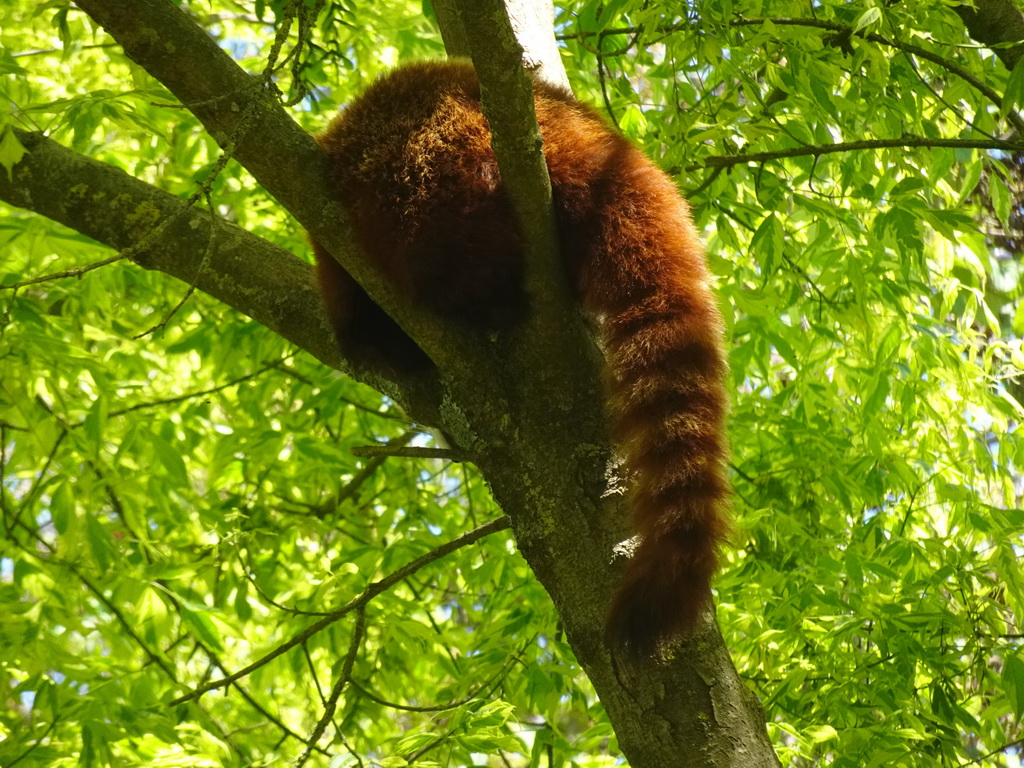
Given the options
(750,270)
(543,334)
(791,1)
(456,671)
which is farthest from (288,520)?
(791,1)

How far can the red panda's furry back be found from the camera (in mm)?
1470

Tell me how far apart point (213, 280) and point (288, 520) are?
172 centimetres

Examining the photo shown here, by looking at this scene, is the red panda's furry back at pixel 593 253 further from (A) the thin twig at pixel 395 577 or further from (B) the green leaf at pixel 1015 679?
(B) the green leaf at pixel 1015 679

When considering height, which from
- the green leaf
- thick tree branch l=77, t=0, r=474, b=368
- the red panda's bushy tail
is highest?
thick tree branch l=77, t=0, r=474, b=368

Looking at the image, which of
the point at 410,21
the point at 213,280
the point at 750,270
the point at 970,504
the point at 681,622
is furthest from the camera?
the point at 410,21

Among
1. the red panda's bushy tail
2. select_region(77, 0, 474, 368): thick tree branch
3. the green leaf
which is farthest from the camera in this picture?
the green leaf

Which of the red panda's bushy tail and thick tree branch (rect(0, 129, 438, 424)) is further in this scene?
thick tree branch (rect(0, 129, 438, 424))

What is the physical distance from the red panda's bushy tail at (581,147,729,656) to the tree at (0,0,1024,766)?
9 centimetres

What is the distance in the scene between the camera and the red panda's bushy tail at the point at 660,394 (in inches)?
54.5

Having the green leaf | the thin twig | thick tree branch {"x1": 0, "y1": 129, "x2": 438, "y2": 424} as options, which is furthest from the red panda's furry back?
the green leaf

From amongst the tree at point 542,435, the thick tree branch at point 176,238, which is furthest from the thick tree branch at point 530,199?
the thick tree branch at point 176,238

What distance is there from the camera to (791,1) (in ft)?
7.39

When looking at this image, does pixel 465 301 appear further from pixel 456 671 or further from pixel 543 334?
pixel 456 671

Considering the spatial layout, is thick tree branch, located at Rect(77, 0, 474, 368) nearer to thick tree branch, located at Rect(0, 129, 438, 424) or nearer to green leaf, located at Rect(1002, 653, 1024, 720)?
thick tree branch, located at Rect(0, 129, 438, 424)
